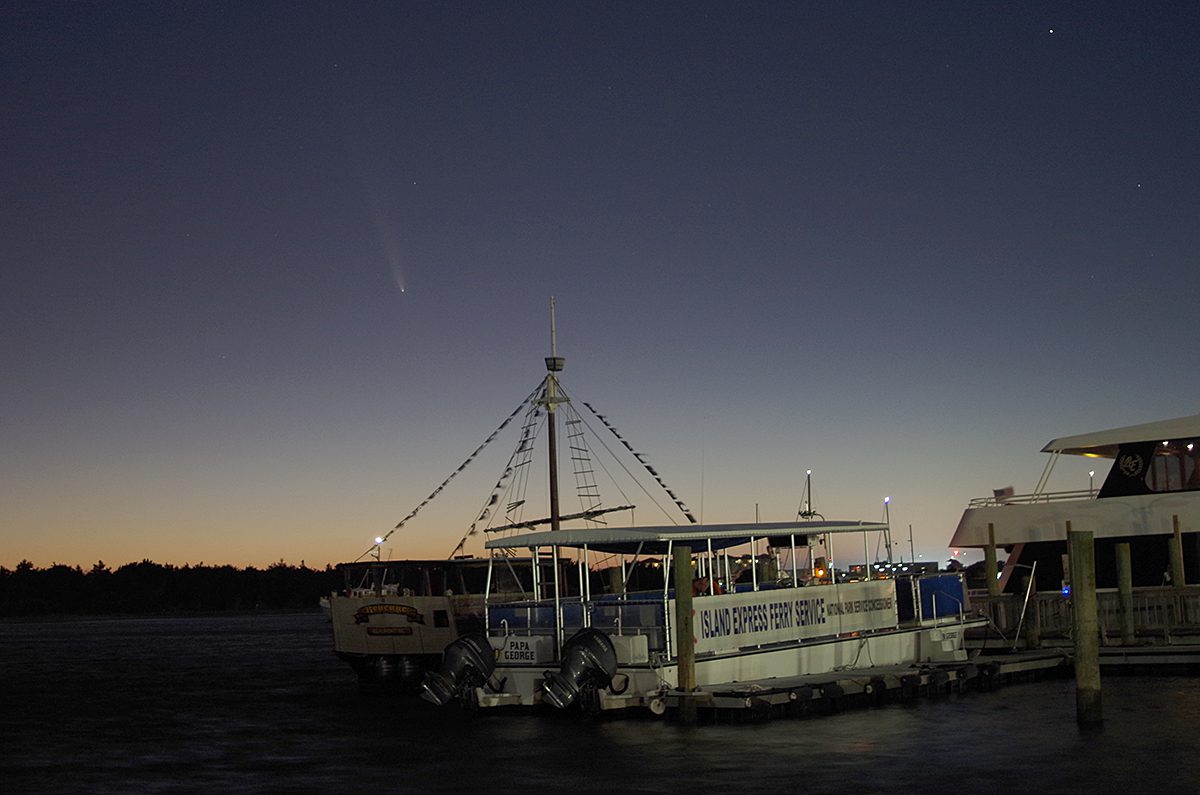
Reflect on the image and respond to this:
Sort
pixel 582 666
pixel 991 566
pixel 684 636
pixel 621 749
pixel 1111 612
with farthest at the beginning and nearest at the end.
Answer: pixel 991 566 < pixel 1111 612 < pixel 582 666 < pixel 684 636 < pixel 621 749

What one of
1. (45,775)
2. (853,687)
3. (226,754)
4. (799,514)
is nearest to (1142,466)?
(799,514)

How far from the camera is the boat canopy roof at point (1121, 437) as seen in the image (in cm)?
3656

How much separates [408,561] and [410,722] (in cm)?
1110

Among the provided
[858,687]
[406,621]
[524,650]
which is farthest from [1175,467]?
[406,621]

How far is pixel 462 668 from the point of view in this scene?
2684 centimetres

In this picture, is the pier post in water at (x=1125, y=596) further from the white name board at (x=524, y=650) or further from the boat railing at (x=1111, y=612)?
the white name board at (x=524, y=650)

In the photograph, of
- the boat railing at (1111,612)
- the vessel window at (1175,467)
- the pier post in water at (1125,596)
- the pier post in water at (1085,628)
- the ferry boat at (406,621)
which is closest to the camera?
the pier post in water at (1085,628)

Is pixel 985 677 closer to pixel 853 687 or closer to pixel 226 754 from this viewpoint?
pixel 853 687

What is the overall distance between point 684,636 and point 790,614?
4.04 m

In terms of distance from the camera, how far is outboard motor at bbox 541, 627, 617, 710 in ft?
81.4

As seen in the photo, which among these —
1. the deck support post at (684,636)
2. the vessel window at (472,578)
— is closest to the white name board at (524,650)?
the deck support post at (684,636)

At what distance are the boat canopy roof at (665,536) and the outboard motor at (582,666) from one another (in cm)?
179

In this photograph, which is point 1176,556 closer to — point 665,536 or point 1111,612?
point 1111,612

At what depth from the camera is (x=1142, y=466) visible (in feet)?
122
